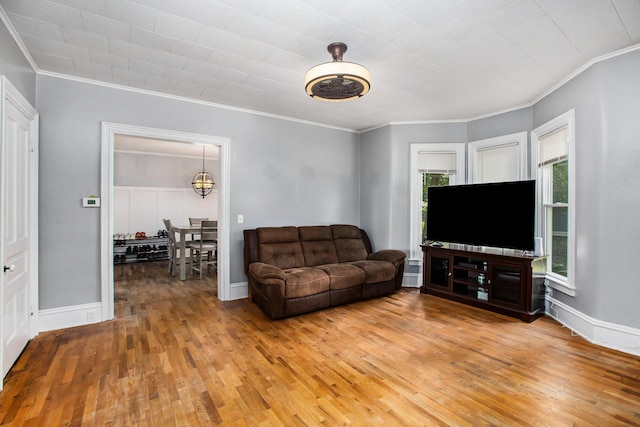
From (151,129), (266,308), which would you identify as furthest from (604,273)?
(151,129)

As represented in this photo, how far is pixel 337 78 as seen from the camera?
8.32 ft

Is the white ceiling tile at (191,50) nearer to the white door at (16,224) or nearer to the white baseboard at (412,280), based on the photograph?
the white door at (16,224)

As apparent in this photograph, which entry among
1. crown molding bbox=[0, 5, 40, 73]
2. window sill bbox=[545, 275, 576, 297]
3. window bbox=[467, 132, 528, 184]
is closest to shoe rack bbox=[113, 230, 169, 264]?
crown molding bbox=[0, 5, 40, 73]

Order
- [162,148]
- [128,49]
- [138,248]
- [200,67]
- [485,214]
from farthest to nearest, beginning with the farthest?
[162,148], [138,248], [485,214], [200,67], [128,49]

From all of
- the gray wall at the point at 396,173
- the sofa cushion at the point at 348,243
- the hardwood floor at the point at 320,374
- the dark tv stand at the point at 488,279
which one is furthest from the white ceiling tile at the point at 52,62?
the dark tv stand at the point at 488,279

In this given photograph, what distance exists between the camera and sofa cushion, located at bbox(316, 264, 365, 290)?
3.88 metres

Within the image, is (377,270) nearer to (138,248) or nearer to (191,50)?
(191,50)

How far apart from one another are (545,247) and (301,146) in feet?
12.0

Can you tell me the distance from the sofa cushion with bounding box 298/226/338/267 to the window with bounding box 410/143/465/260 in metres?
1.36

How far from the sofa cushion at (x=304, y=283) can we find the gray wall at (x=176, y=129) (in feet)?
3.77

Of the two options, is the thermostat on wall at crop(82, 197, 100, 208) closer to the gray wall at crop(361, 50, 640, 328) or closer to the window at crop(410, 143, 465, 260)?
the window at crop(410, 143, 465, 260)

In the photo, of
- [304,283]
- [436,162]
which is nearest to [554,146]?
[436,162]

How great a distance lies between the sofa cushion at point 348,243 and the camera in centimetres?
487

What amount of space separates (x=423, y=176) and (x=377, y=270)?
1845mm
